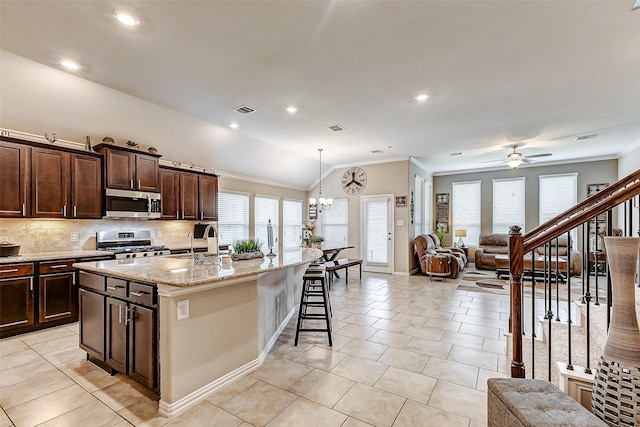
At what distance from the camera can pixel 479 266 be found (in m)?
8.39

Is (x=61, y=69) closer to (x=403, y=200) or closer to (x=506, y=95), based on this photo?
(x=506, y=95)

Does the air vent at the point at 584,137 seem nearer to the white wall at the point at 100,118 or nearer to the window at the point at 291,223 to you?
the white wall at the point at 100,118

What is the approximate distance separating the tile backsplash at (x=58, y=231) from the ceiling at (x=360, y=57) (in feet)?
7.37

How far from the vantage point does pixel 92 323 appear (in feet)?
9.30

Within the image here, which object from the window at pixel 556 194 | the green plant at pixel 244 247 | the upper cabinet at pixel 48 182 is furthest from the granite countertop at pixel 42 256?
the window at pixel 556 194

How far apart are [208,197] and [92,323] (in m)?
3.81

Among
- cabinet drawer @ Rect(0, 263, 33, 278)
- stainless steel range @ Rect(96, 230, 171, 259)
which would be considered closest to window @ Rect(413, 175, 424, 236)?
stainless steel range @ Rect(96, 230, 171, 259)

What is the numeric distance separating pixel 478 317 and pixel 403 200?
3.79 m

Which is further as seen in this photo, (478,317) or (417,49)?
(478,317)

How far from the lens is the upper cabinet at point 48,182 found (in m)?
3.77

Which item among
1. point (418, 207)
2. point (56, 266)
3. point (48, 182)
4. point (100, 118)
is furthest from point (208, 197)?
point (418, 207)

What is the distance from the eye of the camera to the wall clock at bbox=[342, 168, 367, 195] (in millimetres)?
8375

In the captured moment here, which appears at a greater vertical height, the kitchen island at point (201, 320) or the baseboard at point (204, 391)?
the kitchen island at point (201, 320)

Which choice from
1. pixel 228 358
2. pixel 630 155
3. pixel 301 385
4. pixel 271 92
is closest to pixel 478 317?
pixel 301 385
